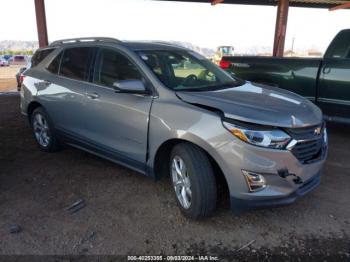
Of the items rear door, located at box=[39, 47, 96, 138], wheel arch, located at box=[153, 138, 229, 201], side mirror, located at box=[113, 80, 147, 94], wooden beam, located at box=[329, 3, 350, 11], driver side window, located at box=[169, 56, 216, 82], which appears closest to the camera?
wheel arch, located at box=[153, 138, 229, 201]

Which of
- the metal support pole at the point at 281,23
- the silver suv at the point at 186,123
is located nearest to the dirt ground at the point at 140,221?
the silver suv at the point at 186,123

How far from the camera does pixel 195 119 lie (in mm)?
3074

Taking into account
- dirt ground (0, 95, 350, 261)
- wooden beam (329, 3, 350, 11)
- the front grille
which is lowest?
dirt ground (0, 95, 350, 261)

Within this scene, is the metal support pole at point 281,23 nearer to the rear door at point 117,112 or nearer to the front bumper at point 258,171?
the rear door at point 117,112

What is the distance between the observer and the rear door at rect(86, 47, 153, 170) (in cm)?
356

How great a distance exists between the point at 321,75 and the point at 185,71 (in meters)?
2.99

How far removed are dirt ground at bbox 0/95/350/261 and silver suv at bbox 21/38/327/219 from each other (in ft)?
1.03

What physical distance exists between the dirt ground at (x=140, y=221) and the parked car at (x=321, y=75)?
4.74ft

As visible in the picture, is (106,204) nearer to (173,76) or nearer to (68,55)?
(173,76)

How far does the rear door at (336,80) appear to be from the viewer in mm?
5605

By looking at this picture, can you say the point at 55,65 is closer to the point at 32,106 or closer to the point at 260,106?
the point at 32,106

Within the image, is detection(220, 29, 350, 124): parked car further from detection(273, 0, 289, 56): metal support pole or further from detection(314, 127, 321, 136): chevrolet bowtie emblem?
detection(273, 0, 289, 56): metal support pole

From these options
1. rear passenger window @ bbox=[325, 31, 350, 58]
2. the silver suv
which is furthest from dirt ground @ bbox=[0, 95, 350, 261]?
rear passenger window @ bbox=[325, 31, 350, 58]

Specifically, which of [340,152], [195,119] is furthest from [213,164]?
[340,152]
